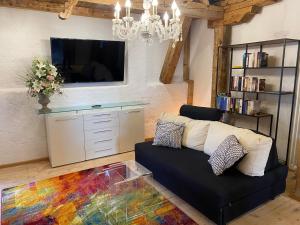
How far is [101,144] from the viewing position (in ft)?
12.4

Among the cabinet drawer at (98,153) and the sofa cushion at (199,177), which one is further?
the cabinet drawer at (98,153)

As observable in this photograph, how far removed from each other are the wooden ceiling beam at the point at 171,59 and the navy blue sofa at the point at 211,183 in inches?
76.8

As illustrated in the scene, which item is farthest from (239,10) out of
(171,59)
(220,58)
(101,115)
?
(101,115)

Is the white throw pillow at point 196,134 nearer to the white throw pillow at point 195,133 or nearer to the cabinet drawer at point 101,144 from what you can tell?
the white throw pillow at point 195,133

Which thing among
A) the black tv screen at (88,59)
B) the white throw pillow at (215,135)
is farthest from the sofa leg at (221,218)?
the black tv screen at (88,59)

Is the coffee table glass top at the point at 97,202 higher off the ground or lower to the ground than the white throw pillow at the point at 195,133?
lower

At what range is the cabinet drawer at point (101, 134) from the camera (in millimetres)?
3649

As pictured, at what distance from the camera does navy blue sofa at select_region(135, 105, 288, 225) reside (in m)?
2.11

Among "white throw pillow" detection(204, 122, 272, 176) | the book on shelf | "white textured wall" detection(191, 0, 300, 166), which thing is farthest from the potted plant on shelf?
the book on shelf

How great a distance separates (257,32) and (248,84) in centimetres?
83

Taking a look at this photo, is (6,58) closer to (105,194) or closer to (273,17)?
(105,194)

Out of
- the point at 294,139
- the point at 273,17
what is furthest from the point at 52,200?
the point at 273,17

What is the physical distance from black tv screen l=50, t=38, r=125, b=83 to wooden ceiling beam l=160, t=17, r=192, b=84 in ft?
2.80

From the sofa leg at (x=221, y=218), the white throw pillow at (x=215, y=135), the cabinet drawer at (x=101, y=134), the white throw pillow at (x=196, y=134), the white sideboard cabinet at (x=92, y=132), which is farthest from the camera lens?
the cabinet drawer at (x=101, y=134)
